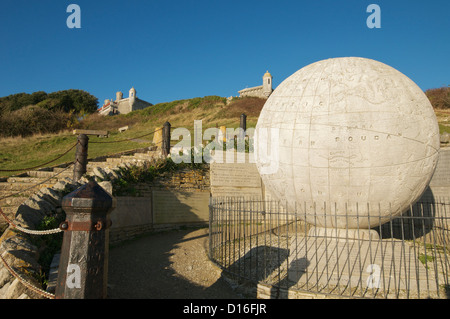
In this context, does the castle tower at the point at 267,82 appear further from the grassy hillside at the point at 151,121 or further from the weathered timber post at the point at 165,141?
the weathered timber post at the point at 165,141

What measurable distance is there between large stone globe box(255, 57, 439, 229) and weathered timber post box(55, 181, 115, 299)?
11.4 feet

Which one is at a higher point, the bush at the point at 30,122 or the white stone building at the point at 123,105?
the white stone building at the point at 123,105

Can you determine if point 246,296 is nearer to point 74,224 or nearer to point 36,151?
point 74,224

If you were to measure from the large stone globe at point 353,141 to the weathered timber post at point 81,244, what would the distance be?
349cm

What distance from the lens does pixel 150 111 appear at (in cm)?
4059

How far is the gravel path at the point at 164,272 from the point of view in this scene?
5359mm

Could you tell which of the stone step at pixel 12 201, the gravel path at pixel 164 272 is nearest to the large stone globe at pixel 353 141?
the gravel path at pixel 164 272

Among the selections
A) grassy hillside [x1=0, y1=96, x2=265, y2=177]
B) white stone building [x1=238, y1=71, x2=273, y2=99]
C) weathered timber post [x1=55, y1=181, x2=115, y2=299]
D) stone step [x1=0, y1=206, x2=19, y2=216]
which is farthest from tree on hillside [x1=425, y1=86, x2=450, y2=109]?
weathered timber post [x1=55, y1=181, x2=115, y2=299]

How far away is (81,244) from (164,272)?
12.0ft

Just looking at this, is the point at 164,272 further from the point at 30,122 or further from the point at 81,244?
the point at 30,122

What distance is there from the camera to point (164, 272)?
20.5ft

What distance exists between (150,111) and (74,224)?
39271 millimetres

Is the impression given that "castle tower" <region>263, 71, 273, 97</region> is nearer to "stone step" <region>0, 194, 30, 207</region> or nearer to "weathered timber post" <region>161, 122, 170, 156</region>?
"weathered timber post" <region>161, 122, 170, 156</region>
